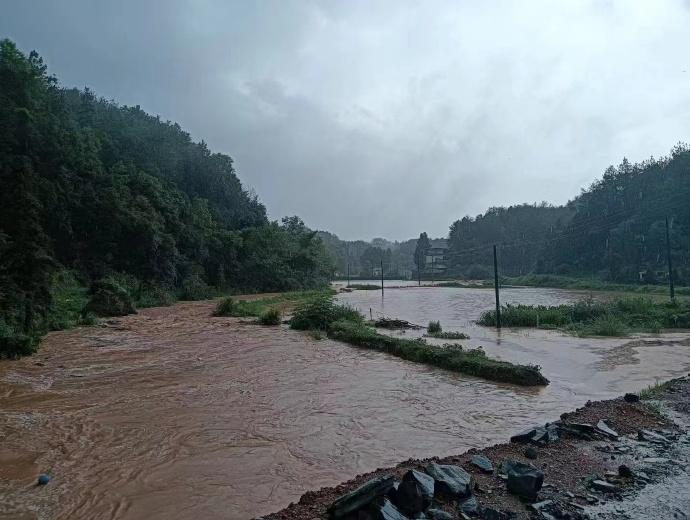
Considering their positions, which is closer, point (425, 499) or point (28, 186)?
point (425, 499)

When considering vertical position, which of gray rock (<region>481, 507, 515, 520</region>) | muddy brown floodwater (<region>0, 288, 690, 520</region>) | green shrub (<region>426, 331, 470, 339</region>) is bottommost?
muddy brown floodwater (<region>0, 288, 690, 520</region>)

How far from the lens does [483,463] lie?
504 centimetres

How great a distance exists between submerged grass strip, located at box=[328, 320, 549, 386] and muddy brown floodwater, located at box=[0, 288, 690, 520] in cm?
40

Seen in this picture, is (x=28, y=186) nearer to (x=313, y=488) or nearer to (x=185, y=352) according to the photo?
(x=185, y=352)

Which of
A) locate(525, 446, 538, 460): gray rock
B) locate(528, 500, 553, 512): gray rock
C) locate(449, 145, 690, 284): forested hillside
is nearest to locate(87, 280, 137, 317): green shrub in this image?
locate(525, 446, 538, 460): gray rock

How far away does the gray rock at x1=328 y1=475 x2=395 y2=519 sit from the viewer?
12.9ft

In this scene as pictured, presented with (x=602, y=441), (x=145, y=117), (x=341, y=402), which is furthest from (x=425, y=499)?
(x=145, y=117)

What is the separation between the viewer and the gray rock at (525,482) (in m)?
4.34

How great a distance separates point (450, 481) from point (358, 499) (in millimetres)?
960

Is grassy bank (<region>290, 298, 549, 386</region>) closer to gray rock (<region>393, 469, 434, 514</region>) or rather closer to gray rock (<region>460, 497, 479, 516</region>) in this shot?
gray rock (<region>460, 497, 479, 516</region>)

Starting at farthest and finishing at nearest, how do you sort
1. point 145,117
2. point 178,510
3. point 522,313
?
point 145,117, point 522,313, point 178,510

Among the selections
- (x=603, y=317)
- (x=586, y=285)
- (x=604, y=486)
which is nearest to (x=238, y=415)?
(x=604, y=486)

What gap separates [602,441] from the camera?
601cm

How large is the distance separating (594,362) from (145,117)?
197ft
